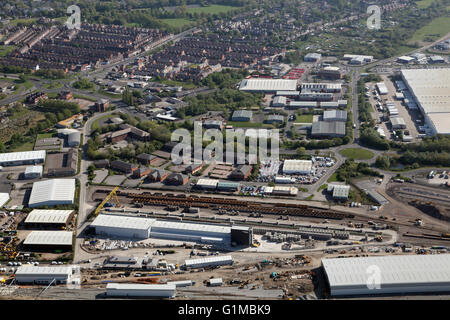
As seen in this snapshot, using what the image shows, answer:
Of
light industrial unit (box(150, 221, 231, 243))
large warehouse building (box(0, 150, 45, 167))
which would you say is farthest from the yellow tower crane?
large warehouse building (box(0, 150, 45, 167))

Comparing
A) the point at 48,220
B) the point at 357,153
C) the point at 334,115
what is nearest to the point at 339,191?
the point at 357,153

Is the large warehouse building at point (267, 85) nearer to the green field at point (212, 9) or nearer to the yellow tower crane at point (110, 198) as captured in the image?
the yellow tower crane at point (110, 198)

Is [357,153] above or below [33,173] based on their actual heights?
above

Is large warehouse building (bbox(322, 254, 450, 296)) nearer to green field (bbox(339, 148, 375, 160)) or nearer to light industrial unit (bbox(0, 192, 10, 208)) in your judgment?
green field (bbox(339, 148, 375, 160))

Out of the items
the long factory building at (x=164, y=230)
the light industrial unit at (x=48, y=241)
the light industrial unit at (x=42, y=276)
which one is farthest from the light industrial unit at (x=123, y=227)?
the light industrial unit at (x=42, y=276)

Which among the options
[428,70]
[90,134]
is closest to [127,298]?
[90,134]

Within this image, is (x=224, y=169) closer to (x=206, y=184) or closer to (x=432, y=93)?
(x=206, y=184)
